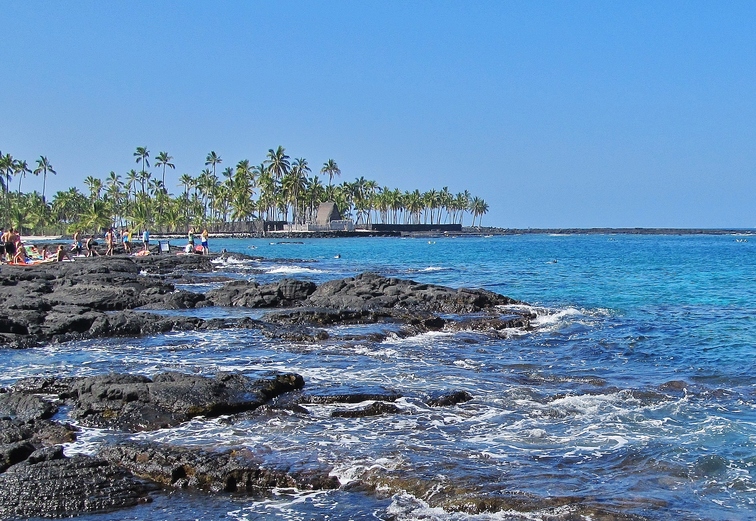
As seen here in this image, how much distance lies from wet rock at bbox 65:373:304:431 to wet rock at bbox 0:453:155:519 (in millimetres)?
1981

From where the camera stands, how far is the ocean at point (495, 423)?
7891mm

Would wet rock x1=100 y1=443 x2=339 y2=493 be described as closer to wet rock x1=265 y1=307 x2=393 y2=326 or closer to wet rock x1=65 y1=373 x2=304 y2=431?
wet rock x1=65 y1=373 x2=304 y2=431

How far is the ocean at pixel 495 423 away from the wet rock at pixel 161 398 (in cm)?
41

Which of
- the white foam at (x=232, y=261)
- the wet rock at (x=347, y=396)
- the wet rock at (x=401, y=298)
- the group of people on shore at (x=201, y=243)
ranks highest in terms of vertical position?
the group of people on shore at (x=201, y=243)

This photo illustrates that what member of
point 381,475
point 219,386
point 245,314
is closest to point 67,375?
point 219,386

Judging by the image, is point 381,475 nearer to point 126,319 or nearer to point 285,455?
point 285,455

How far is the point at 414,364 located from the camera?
15.8 meters

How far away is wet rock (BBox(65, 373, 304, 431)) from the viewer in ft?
35.4

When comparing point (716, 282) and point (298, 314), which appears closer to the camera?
point (298, 314)

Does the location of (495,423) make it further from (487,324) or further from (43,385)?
(487,324)

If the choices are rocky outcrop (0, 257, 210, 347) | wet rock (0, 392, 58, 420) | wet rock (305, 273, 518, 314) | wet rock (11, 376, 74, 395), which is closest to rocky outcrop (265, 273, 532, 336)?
wet rock (305, 273, 518, 314)

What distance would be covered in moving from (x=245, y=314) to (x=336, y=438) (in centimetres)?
1506

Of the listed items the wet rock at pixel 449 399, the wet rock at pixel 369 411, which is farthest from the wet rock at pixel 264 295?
the wet rock at pixel 369 411

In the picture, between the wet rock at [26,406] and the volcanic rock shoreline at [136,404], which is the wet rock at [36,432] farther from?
the wet rock at [26,406]
